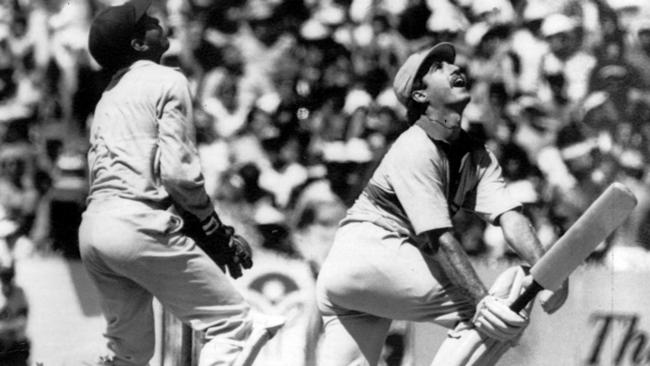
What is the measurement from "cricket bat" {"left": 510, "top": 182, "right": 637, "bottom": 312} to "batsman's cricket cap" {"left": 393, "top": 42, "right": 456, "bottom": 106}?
1043mm

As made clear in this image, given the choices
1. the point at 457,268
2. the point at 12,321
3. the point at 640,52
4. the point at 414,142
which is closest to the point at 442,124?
the point at 414,142

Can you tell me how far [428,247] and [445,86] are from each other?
0.71 m

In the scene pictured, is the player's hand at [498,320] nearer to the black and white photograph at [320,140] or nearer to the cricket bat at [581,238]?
the cricket bat at [581,238]

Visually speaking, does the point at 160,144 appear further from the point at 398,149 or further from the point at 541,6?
the point at 541,6

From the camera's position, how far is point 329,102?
8.20 metres

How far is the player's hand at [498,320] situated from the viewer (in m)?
6.35

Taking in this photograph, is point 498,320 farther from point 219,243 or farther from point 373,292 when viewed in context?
point 219,243

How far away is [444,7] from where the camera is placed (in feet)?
26.7

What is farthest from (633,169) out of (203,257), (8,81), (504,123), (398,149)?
(8,81)

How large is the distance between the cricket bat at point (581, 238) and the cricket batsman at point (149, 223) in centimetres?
118

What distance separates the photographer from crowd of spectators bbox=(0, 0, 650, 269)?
808 cm

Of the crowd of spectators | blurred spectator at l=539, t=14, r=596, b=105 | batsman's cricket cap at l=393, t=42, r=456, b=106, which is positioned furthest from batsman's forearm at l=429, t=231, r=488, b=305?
blurred spectator at l=539, t=14, r=596, b=105

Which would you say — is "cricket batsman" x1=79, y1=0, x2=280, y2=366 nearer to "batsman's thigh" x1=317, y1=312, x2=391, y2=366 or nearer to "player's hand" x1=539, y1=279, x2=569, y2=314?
"batsman's thigh" x1=317, y1=312, x2=391, y2=366

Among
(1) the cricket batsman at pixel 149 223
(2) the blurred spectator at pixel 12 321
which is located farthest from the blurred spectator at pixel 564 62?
(2) the blurred spectator at pixel 12 321
